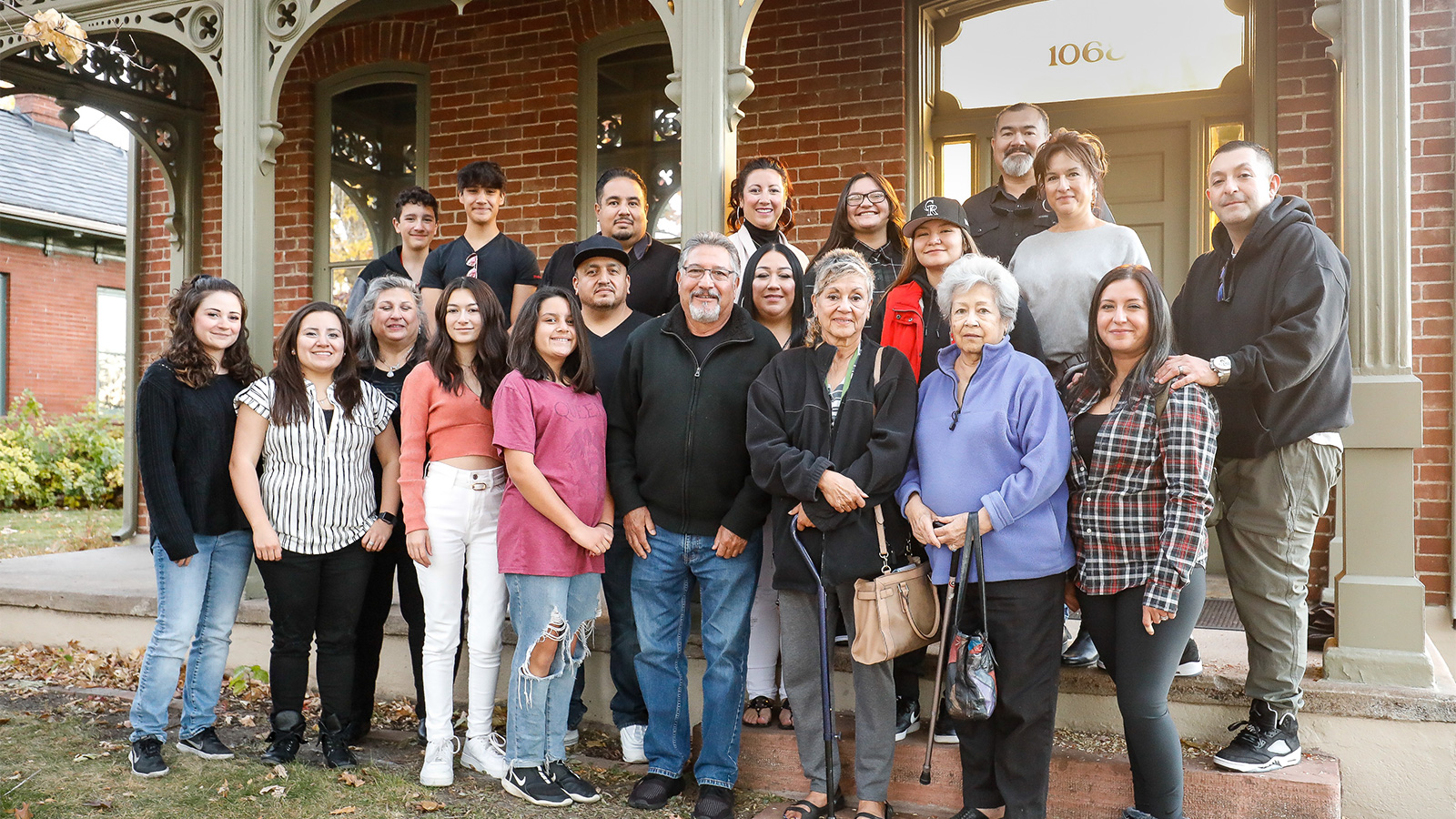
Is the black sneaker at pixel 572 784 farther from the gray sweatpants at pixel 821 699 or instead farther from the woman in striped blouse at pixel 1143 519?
the woman in striped blouse at pixel 1143 519

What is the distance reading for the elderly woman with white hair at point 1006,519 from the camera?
313 cm

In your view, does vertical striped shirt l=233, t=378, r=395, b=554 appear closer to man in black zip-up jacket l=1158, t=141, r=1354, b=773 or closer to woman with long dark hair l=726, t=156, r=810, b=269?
woman with long dark hair l=726, t=156, r=810, b=269

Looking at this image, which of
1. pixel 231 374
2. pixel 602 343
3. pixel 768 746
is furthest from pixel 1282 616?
pixel 231 374

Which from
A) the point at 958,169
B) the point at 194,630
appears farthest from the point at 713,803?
the point at 958,169

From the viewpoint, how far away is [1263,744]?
342cm

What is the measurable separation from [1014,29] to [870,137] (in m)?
1.18

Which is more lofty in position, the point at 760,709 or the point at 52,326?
the point at 52,326

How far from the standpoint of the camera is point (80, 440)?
46.5 ft

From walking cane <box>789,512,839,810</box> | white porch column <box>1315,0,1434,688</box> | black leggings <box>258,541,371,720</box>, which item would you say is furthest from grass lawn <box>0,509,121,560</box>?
white porch column <box>1315,0,1434,688</box>

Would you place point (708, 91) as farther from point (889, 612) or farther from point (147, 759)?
point (147, 759)

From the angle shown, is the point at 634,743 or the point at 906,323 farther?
the point at 634,743

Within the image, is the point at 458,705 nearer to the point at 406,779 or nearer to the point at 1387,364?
the point at 406,779

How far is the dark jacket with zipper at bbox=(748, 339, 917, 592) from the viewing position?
3270mm

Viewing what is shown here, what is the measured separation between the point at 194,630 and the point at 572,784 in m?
1.70
